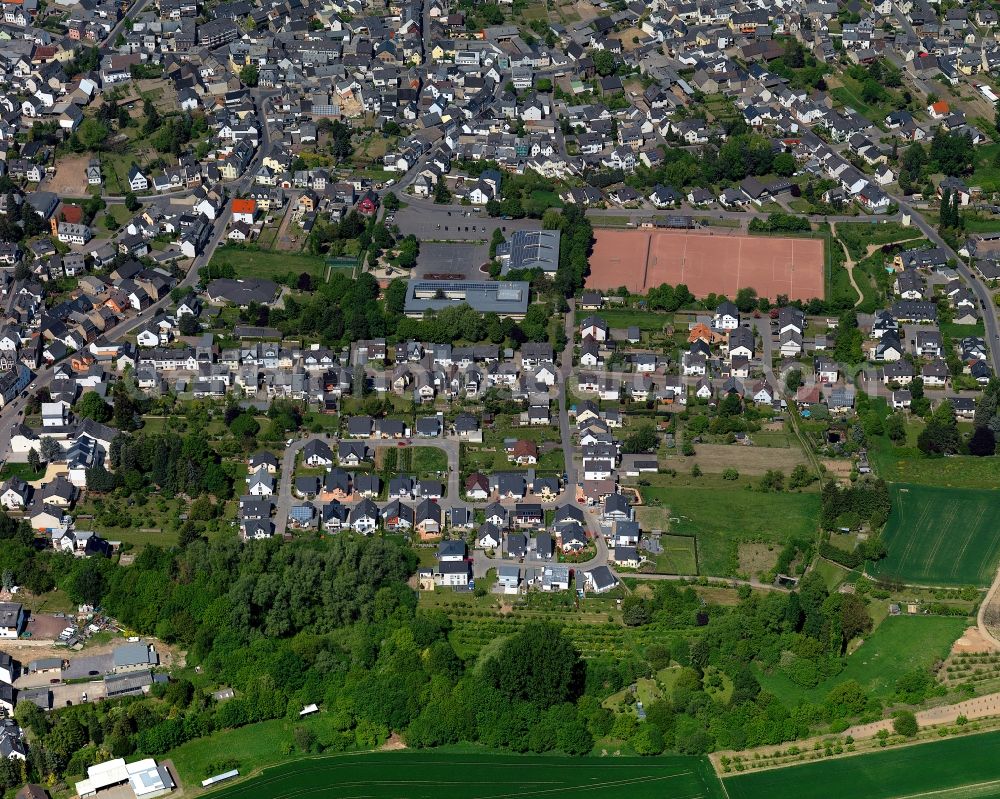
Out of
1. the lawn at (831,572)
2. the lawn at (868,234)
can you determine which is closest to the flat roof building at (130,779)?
the lawn at (831,572)

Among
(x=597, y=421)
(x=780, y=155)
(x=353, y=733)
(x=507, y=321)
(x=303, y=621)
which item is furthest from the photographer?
(x=780, y=155)

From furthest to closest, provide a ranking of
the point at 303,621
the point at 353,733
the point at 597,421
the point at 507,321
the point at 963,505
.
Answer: the point at 507,321 < the point at 597,421 < the point at 963,505 < the point at 303,621 < the point at 353,733

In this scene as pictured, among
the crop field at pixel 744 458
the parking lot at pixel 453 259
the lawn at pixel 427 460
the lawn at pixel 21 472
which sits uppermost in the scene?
the parking lot at pixel 453 259

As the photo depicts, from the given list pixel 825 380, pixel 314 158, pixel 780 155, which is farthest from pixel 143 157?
pixel 825 380

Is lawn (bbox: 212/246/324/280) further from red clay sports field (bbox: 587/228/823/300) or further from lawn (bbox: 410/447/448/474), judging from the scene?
lawn (bbox: 410/447/448/474)

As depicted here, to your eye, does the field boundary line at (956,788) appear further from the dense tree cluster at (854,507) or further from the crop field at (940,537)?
the dense tree cluster at (854,507)

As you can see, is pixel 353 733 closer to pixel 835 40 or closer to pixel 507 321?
pixel 507 321

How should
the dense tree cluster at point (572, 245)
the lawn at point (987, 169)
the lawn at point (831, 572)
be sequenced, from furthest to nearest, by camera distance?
the lawn at point (987, 169) < the dense tree cluster at point (572, 245) < the lawn at point (831, 572)
